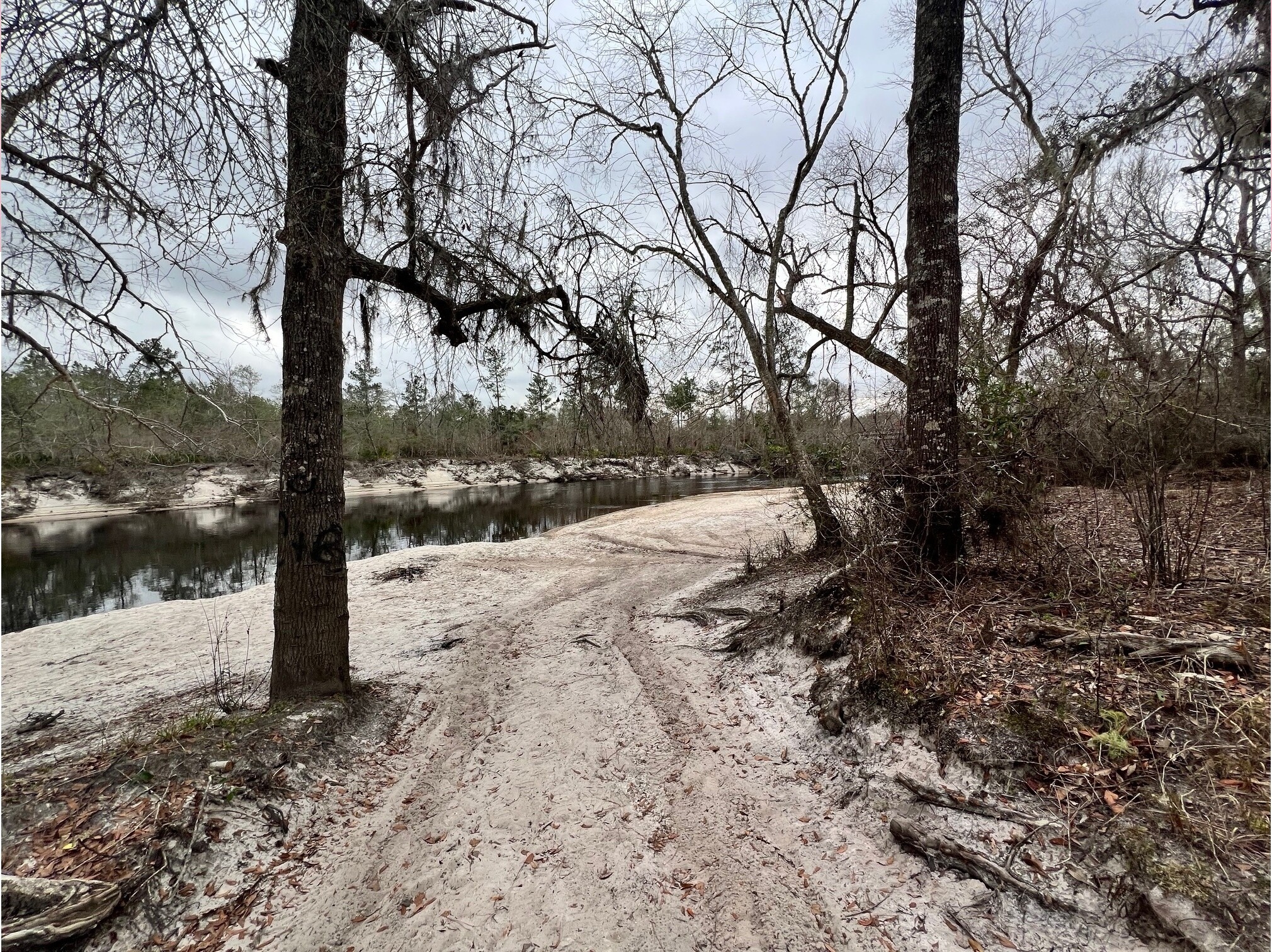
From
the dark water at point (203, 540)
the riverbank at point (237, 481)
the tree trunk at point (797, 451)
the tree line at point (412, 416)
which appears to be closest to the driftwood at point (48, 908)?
the tree line at point (412, 416)

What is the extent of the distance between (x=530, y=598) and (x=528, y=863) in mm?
5140

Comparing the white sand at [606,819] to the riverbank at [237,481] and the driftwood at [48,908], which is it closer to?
the driftwood at [48,908]

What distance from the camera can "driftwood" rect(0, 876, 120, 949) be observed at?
1.89 meters

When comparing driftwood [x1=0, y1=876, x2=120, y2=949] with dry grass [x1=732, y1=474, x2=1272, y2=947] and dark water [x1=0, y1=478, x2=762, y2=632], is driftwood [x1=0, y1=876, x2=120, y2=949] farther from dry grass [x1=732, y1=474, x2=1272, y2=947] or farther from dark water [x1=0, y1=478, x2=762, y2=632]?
dark water [x1=0, y1=478, x2=762, y2=632]

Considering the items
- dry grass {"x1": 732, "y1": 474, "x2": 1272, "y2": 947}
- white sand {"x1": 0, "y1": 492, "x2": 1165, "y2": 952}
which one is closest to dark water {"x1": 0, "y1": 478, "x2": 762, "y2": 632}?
white sand {"x1": 0, "y1": 492, "x2": 1165, "y2": 952}

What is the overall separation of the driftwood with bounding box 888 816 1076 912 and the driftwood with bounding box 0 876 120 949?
11.0 ft

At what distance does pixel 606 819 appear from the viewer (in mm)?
2850

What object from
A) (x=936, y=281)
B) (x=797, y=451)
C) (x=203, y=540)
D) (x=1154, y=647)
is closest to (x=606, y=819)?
(x=1154, y=647)

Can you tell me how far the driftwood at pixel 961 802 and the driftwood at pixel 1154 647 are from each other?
971 mm

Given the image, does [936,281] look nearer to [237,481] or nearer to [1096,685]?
[1096,685]

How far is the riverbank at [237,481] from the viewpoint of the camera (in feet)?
75.0

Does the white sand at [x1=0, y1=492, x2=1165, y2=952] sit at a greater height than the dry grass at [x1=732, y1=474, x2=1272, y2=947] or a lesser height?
lesser

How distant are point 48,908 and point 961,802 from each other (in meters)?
3.70

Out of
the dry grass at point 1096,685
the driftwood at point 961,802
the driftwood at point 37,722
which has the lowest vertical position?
the driftwood at point 37,722
